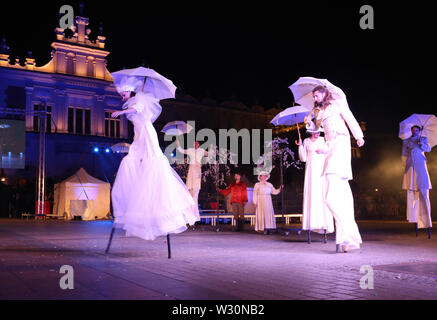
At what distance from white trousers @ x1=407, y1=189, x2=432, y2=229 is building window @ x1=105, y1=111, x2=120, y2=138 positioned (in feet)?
90.2

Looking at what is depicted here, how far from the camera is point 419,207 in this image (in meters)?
10.8

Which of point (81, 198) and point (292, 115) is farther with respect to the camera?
point (81, 198)

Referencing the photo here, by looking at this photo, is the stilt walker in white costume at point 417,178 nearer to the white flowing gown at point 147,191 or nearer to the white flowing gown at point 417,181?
the white flowing gown at point 417,181

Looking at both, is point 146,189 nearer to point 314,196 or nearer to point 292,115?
point 314,196

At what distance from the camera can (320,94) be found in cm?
704

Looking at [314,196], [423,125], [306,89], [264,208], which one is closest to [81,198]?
[264,208]

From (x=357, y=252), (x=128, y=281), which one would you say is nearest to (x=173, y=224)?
(x=128, y=281)

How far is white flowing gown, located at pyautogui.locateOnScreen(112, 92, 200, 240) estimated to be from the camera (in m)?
6.09

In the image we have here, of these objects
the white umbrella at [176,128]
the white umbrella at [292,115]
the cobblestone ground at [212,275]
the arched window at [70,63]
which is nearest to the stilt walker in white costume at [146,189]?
the cobblestone ground at [212,275]

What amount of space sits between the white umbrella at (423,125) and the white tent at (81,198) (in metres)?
18.2

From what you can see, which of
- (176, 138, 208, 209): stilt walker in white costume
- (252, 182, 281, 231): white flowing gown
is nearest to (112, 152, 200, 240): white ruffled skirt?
(252, 182, 281, 231): white flowing gown

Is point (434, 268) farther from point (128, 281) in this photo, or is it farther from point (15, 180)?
point (15, 180)

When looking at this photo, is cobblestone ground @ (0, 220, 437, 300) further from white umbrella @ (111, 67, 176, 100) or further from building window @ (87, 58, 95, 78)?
building window @ (87, 58, 95, 78)
